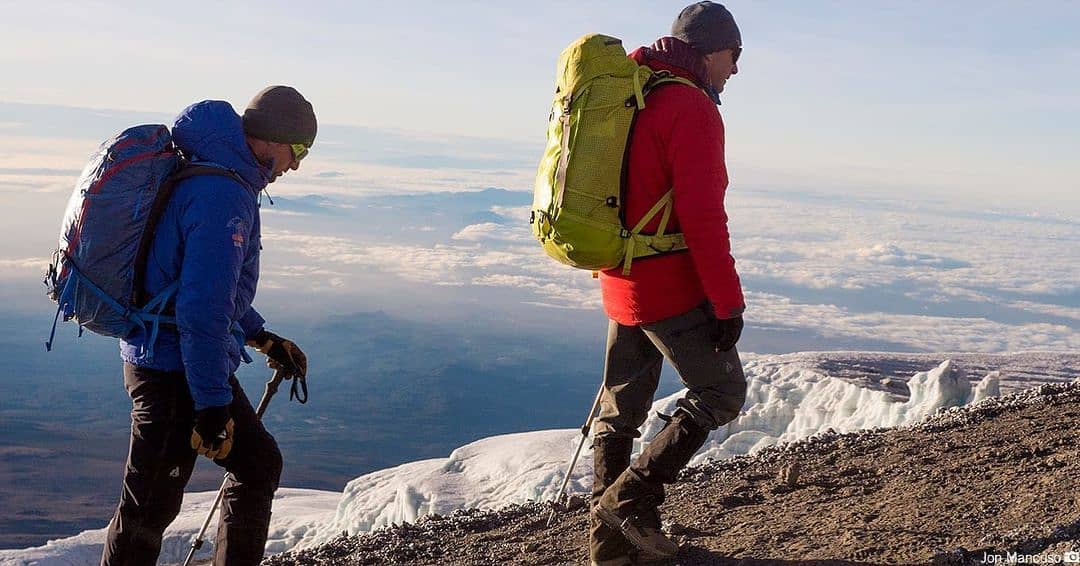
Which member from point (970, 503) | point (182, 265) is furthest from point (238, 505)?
point (970, 503)

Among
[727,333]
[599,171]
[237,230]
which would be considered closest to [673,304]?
[727,333]

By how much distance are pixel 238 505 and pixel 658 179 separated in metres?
2.56

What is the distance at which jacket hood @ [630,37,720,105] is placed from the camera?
16.0 feet

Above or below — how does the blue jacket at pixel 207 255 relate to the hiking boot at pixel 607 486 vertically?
above

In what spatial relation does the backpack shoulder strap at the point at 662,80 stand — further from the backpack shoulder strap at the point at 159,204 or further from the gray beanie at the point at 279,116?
the backpack shoulder strap at the point at 159,204

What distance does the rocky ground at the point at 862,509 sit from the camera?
489cm

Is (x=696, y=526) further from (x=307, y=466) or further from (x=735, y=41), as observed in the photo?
(x=307, y=466)

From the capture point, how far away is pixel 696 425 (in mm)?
4898

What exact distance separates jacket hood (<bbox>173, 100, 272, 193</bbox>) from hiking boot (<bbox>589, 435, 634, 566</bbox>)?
230 cm

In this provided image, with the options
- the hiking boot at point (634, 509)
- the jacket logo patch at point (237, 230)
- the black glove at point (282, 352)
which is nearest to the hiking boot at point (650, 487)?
the hiking boot at point (634, 509)

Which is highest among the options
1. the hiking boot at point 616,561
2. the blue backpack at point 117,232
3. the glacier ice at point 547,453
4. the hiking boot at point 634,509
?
the blue backpack at point 117,232

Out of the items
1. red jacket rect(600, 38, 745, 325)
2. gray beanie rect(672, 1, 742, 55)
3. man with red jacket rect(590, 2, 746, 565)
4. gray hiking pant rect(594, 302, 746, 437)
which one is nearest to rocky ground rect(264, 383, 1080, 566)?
man with red jacket rect(590, 2, 746, 565)

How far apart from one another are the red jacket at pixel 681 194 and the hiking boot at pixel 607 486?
812 mm

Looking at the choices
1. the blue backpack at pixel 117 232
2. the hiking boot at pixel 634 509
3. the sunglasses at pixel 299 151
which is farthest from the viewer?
the hiking boot at pixel 634 509
